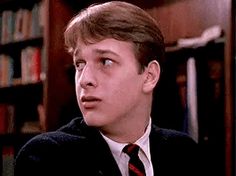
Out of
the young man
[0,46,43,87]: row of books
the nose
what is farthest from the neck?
[0,46,43,87]: row of books

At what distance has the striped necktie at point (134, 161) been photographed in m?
1.21

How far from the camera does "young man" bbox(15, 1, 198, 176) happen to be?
3.82 feet

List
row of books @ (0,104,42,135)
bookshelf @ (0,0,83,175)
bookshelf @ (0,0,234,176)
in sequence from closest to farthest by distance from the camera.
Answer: bookshelf @ (0,0,234,176) < bookshelf @ (0,0,83,175) < row of books @ (0,104,42,135)

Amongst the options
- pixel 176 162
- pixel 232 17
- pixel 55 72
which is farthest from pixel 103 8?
pixel 55 72

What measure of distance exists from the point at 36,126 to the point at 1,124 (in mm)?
326

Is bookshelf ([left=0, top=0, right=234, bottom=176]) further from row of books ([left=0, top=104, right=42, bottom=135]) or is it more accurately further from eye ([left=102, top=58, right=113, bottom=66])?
eye ([left=102, top=58, right=113, bottom=66])

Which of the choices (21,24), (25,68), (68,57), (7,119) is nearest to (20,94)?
(7,119)

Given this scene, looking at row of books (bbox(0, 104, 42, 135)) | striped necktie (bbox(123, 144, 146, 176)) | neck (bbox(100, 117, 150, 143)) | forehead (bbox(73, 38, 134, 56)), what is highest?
forehead (bbox(73, 38, 134, 56))

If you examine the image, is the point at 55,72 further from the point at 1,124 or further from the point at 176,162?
the point at 176,162

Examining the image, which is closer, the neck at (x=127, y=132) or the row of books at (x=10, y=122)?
the neck at (x=127, y=132)

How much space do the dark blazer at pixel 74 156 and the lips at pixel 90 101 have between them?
11cm

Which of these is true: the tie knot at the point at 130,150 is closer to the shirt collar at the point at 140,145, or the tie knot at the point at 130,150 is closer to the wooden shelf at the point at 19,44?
the shirt collar at the point at 140,145

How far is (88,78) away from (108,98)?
0.07 meters

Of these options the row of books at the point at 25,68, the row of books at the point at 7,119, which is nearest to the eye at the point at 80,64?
the row of books at the point at 25,68
